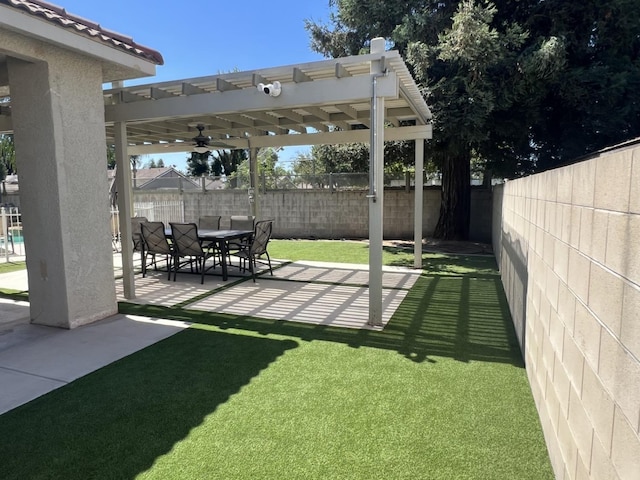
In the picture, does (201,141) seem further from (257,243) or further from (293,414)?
(293,414)

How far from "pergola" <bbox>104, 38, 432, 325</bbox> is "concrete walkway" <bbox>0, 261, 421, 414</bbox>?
77cm

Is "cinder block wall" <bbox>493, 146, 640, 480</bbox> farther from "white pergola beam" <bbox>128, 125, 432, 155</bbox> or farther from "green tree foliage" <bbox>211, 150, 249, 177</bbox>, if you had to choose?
"green tree foliage" <bbox>211, 150, 249, 177</bbox>

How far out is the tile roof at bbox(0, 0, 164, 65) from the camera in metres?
3.68

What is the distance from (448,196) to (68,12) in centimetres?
958

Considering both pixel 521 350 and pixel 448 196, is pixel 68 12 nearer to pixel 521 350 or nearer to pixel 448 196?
pixel 521 350

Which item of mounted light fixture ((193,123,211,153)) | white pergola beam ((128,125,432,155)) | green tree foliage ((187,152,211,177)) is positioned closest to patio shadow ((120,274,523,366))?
white pergola beam ((128,125,432,155))

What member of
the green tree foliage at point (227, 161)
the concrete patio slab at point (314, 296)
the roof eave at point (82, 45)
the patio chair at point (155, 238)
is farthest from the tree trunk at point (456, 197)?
the green tree foliage at point (227, 161)

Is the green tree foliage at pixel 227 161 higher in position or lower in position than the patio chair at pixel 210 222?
higher

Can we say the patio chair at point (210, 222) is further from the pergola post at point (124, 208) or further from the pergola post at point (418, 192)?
the pergola post at point (418, 192)

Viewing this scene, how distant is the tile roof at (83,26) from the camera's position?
368cm

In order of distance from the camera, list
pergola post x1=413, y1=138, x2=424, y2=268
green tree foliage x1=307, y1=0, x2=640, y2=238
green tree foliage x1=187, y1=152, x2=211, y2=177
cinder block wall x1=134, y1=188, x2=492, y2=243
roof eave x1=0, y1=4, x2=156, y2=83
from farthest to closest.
Answer: green tree foliage x1=187, y1=152, x2=211, y2=177 → cinder block wall x1=134, y1=188, x2=492, y2=243 → green tree foliage x1=307, y1=0, x2=640, y2=238 → pergola post x1=413, y1=138, x2=424, y2=268 → roof eave x1=0, y1=4, x2=156, y2=83

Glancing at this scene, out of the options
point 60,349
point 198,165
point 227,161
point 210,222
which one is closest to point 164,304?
point 60,349

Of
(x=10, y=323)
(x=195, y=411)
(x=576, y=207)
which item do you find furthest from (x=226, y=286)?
(x=576, y=207)

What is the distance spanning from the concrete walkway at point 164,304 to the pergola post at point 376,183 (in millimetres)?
375
